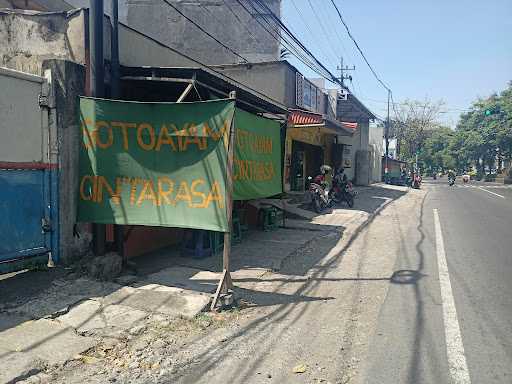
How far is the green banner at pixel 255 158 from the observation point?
21.0 feet

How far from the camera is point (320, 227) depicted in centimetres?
1188

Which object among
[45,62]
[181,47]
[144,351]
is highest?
[181,47]

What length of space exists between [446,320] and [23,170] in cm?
555

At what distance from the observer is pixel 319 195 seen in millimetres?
14641

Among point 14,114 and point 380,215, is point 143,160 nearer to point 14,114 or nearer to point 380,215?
point 14,114

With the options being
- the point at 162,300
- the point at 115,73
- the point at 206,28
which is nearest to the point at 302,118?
the point at 115,73

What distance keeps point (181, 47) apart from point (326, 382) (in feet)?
68.5

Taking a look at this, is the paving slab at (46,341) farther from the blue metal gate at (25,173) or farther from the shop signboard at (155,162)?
the shop signboard at (155,162)

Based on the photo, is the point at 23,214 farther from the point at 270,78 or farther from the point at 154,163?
the point at 270,78

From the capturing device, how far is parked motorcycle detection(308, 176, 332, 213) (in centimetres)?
1455

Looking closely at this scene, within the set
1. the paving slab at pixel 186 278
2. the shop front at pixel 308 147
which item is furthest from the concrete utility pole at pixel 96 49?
the shop front at pixel 308 147

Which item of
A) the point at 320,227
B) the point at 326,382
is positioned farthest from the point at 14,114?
the point at 320,227

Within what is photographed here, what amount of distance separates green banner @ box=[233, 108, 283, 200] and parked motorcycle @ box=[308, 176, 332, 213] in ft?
20.6

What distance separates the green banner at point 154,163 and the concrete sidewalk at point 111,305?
3.03 feet
